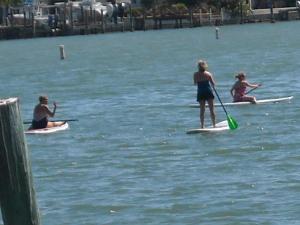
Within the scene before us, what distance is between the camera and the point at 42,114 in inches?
1129

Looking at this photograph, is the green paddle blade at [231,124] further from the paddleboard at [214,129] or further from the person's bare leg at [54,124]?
the person's bare leg at [54,124]

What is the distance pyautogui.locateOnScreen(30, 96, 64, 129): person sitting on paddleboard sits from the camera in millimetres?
28078

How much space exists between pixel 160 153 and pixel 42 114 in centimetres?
411

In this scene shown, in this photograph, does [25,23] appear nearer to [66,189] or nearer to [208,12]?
[208,12]

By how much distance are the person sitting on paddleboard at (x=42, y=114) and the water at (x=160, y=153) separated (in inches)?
13.1

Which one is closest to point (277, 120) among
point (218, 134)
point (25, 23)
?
point (218, 134)

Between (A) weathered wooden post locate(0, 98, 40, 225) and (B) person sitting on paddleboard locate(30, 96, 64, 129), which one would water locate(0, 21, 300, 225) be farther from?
(A) weathered wooden post locate(0, 98, 40, 225)

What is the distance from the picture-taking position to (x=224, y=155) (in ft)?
80.7

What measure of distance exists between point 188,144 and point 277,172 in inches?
189

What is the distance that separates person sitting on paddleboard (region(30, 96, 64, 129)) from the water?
13.1 inches

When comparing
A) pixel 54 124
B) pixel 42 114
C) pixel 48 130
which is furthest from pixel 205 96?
pixel 54 124

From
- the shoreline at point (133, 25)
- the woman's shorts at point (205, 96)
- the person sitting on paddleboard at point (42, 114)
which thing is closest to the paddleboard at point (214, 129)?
the woman's shorts at point (205, 96)

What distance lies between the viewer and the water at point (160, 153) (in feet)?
61.8

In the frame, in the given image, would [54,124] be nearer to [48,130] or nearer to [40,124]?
[48,130]
